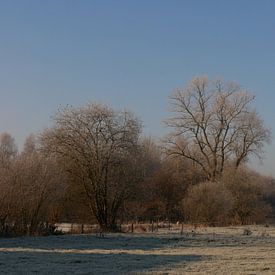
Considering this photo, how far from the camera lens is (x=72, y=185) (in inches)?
1797

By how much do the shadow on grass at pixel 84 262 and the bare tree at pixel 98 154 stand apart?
22.2 metres

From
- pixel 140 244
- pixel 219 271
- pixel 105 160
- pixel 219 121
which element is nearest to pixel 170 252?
pixel 140 244

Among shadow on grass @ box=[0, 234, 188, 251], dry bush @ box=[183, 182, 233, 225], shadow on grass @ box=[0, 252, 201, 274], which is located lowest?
shadow on grass @ box=[0, 252, 201, 274]

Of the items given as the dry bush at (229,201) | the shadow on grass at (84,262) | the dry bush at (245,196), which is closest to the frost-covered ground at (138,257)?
the shadow on grass at (84,262)

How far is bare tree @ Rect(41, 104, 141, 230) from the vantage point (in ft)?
148

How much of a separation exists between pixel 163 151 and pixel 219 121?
24.9 ft

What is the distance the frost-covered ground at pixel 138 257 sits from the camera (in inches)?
668

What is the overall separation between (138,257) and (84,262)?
2.82 m

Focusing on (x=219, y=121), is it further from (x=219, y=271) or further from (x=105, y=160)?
(x=219, y=271)

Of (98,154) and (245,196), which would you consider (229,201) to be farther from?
(98,154)

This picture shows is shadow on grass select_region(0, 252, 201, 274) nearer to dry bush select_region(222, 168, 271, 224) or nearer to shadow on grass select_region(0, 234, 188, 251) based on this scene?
shadow on grass select_region(0, 234, 188, 251)

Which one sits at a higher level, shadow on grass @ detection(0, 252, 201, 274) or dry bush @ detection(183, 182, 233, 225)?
dry bush @ detection(183, 182, 233, 225)

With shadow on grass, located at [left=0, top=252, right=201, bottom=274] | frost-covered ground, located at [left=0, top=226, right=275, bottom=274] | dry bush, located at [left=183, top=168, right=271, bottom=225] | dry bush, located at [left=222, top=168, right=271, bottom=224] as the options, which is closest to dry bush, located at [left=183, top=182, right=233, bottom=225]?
dry bush, located at [left=183, top=168, right=271, bottom=225]

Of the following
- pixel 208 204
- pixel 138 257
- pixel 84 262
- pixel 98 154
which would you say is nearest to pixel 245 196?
pixel 208 204
